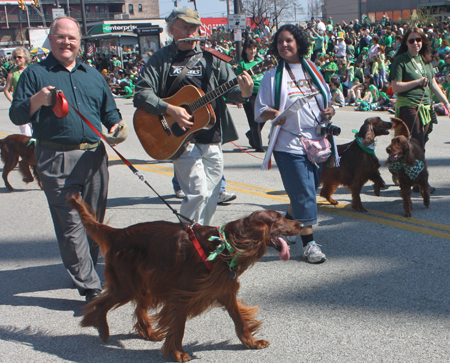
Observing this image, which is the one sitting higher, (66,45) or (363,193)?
(66,45)

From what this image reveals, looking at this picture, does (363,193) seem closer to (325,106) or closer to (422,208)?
(422,208)

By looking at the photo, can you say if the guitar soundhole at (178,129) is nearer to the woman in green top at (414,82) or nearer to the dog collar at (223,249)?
the dog collar at (223,249)

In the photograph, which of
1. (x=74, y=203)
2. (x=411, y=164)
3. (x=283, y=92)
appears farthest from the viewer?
(x=411, y=164)

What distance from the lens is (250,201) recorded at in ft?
21.0

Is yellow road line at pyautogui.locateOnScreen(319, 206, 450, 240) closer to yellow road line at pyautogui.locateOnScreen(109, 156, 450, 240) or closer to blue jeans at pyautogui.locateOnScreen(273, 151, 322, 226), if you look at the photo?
yellow road line at pyautogui.locateOnScreen(109, 156, 450, 240)

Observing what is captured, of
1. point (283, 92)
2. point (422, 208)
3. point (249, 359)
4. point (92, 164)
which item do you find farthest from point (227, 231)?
point (422, 208)

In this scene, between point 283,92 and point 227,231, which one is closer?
point 227,231

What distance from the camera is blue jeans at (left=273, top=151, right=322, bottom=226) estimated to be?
413cm

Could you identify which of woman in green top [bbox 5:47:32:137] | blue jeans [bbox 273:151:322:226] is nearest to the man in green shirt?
blue jeans [bbox 273:151:322:226]

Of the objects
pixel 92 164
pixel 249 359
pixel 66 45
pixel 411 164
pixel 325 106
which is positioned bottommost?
pixel 249 359

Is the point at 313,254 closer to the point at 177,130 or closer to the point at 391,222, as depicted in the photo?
the point at 391,222

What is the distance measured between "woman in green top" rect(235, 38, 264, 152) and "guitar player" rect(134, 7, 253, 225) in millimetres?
4193

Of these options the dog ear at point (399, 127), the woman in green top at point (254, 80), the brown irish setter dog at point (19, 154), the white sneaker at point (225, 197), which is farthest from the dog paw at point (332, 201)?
the brown irish setter dog at point (19, 154)

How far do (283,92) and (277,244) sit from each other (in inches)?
69.7
